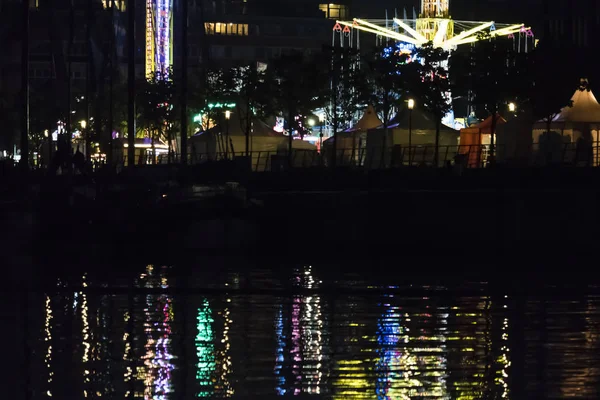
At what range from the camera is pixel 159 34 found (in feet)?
391

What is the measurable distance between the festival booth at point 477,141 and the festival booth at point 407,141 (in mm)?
782

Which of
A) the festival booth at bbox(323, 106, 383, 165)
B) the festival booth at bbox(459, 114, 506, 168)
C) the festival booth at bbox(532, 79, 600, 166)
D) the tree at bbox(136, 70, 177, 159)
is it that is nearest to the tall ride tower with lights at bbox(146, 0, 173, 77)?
the tree at bbox(136, 70, 177, 159)

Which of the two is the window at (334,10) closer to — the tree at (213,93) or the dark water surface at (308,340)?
the tree at (213,93)

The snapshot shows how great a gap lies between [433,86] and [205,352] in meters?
55.1

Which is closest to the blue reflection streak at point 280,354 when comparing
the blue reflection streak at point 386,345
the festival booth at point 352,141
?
the blue reflection streak at point 386,345

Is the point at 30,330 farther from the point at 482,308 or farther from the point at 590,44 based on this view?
the point at 590,44

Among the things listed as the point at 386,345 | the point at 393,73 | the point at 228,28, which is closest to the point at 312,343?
the point at 386,345

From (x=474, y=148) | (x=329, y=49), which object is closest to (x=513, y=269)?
(x=474, y=148)

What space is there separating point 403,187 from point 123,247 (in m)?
14.5

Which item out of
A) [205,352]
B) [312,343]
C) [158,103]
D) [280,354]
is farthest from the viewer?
[158,103]

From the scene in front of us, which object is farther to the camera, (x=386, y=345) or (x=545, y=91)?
(x=545, y=91)

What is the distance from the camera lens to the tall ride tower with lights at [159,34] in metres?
116

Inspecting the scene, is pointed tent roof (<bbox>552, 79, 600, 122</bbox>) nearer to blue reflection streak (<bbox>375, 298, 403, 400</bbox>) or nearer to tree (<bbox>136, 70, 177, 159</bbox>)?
tree (<bbox>136, 70, 177, 159</bbox>)

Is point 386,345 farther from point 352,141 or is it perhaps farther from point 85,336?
point 352,141
